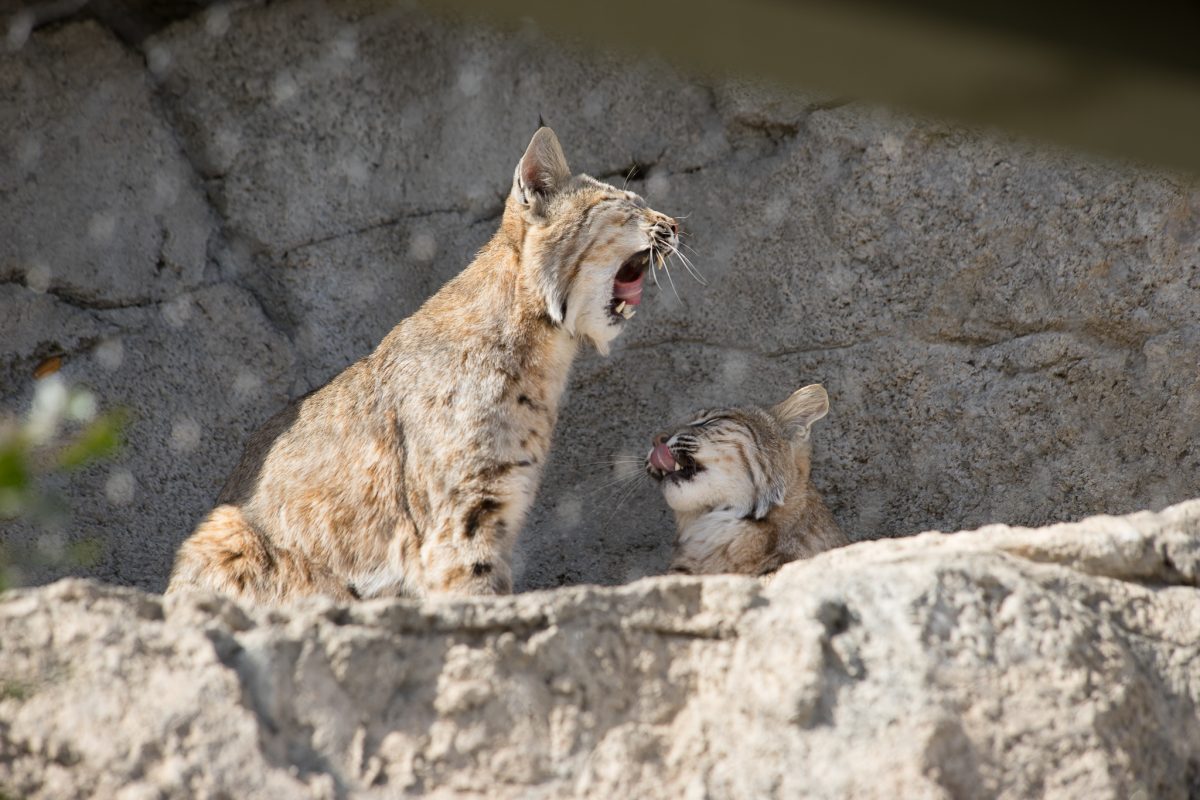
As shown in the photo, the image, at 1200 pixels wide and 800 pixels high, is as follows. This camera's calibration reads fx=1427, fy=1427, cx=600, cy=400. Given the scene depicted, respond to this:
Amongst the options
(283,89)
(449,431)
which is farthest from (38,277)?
(449,431)

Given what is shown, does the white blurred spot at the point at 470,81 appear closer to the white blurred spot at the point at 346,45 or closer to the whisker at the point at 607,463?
the white blurred spot at the point at 346,45

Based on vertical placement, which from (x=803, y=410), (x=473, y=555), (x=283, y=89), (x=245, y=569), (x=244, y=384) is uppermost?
(x=283, y=89)

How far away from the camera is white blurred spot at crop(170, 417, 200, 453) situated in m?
6.89

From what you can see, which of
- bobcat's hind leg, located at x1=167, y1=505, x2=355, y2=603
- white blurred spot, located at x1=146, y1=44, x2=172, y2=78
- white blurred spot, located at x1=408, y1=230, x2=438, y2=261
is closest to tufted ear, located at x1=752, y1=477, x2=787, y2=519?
bobcat's hind leg, located at x1=167, y1=505, x2=355, y2=603

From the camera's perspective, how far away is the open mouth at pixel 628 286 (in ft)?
20.0

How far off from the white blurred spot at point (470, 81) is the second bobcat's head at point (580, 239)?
1.32 metres

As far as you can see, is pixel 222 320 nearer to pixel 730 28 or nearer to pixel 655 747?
pixel 655 747

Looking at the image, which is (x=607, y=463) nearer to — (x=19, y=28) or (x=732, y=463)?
(x=732, y=463)

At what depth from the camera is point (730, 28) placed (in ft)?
5.68

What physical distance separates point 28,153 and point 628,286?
3.17 m

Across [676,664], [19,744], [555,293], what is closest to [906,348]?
[555,293]

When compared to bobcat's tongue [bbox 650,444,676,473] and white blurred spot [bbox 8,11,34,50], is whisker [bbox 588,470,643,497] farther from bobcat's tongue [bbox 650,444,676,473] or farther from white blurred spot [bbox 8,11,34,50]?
white blurred spot [bbox 8,11,34,50]

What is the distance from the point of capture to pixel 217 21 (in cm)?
731

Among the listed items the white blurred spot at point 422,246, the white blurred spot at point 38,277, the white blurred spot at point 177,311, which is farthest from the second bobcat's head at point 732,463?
the white blurred spot at point 38,277
